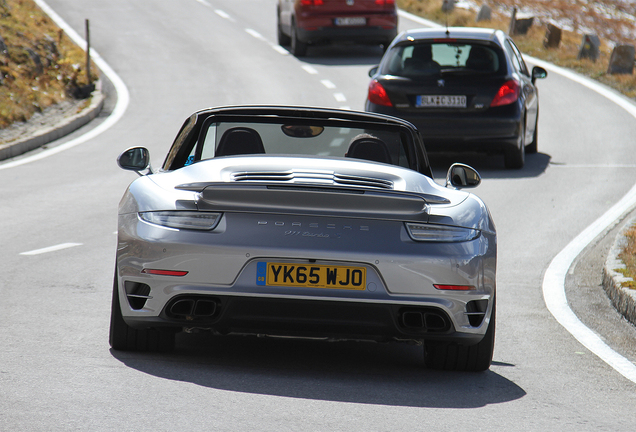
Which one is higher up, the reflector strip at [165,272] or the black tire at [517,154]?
the reflector strip at [165,272]

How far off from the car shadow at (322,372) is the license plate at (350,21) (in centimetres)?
1892

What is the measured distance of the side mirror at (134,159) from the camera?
19.9 ft

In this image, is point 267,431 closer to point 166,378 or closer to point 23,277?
point 166,378

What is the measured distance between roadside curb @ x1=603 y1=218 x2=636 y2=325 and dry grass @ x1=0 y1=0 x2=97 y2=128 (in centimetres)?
1137

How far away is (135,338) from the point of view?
5.44 meters

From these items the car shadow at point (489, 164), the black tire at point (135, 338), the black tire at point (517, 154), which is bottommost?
the car shadow at point (489, 164)

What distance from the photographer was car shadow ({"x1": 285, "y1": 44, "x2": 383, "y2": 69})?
80.9 ft

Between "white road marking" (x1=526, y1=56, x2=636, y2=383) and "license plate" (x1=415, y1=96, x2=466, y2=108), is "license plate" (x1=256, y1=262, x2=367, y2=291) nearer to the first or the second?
"white road marking" (x1=526, y1=56, x2=636, y2=383)

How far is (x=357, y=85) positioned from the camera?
69.8ft

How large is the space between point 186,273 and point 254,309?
1.19 ft

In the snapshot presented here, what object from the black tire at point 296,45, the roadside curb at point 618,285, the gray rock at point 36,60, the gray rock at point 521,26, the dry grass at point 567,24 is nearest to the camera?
the roadside curb at point 618,285

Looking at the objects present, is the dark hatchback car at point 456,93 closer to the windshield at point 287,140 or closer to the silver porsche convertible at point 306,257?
the windshield at point 287,140

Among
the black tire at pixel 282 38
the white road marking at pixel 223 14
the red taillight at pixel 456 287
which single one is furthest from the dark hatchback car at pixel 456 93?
the white road marking at pixel 223 14

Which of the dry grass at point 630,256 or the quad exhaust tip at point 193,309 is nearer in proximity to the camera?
the quad exhaust tip at point 193,309
